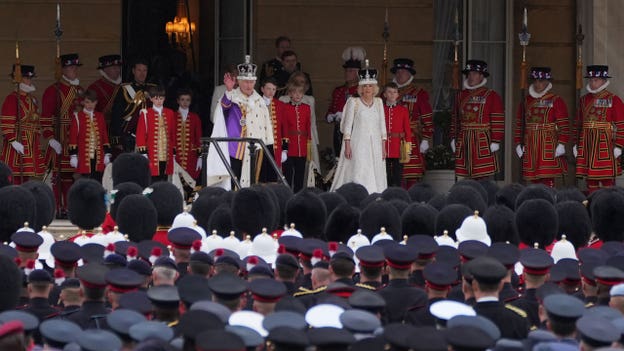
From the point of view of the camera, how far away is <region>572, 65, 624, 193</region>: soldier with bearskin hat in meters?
17.2

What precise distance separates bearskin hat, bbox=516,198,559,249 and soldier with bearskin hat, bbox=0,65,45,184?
6965 millimetres

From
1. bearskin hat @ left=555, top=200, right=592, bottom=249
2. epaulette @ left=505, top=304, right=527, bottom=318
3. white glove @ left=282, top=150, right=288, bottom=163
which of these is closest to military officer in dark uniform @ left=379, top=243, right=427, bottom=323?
epaulette @ left=505, top=304, right=527, bottom=318

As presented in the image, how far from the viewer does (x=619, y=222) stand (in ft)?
37.9

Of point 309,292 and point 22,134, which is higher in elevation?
point 22,134

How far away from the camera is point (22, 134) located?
1667cm

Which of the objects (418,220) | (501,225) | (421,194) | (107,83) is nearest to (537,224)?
(501,225)

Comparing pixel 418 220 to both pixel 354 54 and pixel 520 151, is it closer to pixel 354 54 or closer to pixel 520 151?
pixel 520 151

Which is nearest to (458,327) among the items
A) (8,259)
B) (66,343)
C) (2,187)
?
(66,343)

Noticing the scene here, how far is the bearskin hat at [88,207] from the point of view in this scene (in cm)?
1150

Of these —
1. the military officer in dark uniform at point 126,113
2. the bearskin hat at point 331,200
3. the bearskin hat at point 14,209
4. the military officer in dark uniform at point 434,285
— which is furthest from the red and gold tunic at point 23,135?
the military officer in dark uniform at point 434,285

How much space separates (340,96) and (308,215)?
6.66m

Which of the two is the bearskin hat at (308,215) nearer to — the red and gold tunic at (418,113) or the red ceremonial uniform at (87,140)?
the red ceremonial uniform at (87,140)

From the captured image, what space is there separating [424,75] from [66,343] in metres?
12.2

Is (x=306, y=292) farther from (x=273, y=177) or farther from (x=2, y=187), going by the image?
(x=273, y=177)
